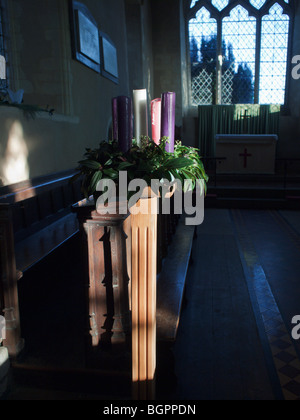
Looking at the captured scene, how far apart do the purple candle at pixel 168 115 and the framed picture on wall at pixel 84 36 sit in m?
3.17

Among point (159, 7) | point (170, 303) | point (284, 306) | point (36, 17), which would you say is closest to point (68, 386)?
point (170, 303)

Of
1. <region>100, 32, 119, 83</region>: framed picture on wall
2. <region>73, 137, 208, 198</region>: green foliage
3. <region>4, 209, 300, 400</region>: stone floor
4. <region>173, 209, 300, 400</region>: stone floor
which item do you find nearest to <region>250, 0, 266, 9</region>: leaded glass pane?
<region>100, 32, 119, 83</region>: framed picture on wall

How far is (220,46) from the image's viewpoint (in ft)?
33.8

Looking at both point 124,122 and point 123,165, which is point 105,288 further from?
point 124,122

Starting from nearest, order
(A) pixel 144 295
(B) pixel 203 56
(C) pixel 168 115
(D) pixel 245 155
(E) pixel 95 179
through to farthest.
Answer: (A) pixel 144 295 → (E) pixel 95 179 → (C) pixel 168 115 → (D) pixel 245 155 → (B) pixel 203 56

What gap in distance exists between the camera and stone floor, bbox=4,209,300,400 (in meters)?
1.95

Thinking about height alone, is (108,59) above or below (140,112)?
above

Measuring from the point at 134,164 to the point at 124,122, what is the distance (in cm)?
19

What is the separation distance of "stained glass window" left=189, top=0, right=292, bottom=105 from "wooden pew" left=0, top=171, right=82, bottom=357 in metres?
7.69

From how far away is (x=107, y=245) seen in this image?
186 centimetres

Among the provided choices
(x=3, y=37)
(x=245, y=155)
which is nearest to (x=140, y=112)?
(x=3, y=37)

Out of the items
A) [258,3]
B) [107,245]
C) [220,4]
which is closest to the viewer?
[107,245]

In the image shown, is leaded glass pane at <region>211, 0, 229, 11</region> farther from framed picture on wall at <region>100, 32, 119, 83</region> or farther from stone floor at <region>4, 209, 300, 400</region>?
stone floor at <region>4, 209, 300, 400</region>

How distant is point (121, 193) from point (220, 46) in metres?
10.1
